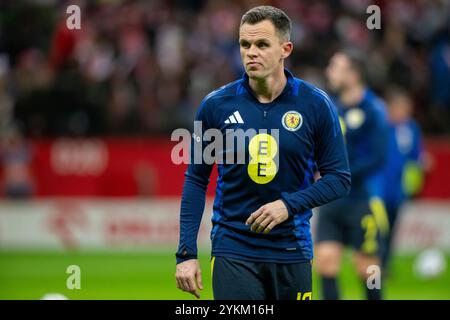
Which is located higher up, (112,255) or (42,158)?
(42,158)

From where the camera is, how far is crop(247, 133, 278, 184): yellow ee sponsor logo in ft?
19.2

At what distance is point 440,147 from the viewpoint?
57.3 ft

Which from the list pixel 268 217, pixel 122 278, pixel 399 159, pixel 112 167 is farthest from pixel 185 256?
pixel 112 167

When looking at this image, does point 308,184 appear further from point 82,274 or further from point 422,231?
point 422,231

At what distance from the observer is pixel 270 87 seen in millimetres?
5988

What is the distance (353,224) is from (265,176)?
13.0ft

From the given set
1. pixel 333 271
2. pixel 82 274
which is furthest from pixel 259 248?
pixel 82 274

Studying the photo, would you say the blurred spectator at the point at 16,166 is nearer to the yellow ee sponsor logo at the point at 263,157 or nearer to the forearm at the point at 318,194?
the yellow ee sponsor logo at the point at 263,157

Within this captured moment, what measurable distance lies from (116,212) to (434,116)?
19.4ft

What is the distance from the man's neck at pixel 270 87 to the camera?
5977mm

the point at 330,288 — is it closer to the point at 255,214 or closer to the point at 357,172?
the point at 357,172

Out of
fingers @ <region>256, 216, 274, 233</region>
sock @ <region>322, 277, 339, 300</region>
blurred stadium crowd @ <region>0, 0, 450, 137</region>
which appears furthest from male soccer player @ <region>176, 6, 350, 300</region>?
blurred stadium crowd @ <region>0, 0, 450, 137</region>

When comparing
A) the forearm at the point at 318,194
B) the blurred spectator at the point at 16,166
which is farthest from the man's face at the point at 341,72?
the blurred spectator at the point at 16,166

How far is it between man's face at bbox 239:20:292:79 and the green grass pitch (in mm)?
5730
